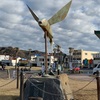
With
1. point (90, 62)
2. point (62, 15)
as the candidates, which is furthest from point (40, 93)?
point (90, 62)

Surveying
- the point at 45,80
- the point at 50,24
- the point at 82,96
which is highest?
the point at 50,24

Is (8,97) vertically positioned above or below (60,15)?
below

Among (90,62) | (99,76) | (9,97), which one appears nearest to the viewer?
(99,76)

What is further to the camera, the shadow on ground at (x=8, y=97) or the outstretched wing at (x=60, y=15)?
the shadow on ground at (x=8, y=97)

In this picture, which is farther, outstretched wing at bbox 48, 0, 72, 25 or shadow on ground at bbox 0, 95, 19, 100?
shadow on ground at bbox 0, 95, 19, 100

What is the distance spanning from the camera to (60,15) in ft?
40.6

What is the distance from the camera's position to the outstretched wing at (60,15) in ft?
40.5

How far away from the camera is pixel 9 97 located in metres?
13.6

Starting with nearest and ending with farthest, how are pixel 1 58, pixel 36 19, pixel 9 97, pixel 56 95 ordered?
pixel 56 95, pixel 36 19, pixel 9 97, pixel 1 58

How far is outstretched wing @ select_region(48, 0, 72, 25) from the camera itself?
1236 cm

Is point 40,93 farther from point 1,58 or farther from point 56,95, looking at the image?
point 1,58

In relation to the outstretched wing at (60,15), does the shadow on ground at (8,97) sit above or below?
below

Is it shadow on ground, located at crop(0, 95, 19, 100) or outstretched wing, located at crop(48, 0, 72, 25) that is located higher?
outstretched wing, located at crop(48, 0, 72, 25)

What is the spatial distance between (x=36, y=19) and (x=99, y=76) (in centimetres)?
380
